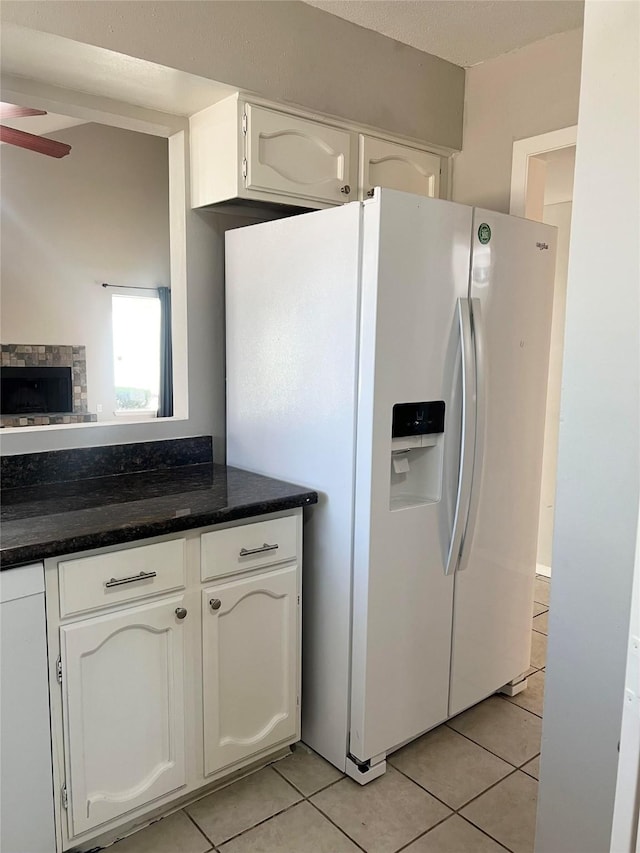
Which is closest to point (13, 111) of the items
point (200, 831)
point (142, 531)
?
point (142, 531)

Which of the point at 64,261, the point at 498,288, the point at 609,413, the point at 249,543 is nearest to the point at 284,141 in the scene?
the point at 498,288

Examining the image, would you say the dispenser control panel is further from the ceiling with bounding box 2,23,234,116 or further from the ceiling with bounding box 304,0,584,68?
the ceiling with bounding box 304,0,584,68

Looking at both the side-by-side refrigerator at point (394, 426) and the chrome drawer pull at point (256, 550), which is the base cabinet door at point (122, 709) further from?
the side-by-side refrigerator at point (394, 426)

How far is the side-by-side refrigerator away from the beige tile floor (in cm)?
10

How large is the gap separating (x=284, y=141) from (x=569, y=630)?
5.81 feet

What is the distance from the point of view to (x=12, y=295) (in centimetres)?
552

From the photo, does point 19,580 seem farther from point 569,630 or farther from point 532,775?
point 532,775

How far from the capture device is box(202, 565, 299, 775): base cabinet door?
1.88 m

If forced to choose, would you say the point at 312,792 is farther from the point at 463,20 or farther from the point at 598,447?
the point at 463,20

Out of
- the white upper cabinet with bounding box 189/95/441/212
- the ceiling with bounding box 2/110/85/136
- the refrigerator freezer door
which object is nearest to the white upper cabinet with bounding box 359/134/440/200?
the white upper cabinet with bounding box 189/95/441/212

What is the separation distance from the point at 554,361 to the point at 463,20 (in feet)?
6.13

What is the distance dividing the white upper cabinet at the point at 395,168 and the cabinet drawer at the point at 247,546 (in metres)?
1.28

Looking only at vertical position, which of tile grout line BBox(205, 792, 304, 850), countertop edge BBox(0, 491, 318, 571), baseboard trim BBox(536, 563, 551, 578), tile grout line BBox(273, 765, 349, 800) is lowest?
tile grout line BBox(205, 792, 304, 850)

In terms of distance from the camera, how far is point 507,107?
2.65m
